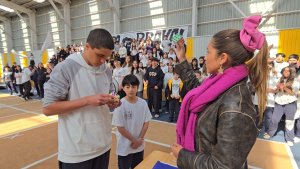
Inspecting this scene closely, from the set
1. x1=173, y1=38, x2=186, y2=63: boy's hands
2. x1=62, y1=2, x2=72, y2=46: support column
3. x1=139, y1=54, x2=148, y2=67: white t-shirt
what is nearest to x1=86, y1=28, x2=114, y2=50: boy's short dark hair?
x1=173, y1=38, x2=186, y2=63: boy's hands

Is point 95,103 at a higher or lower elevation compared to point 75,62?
lower

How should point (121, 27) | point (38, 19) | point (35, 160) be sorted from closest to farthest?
1. point (35, 160)
2. point (121, 27)
3. point (38, 19)

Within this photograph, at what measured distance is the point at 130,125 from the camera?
250 cm

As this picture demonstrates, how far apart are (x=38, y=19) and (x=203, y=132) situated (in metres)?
23.9

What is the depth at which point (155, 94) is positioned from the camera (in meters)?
6.66

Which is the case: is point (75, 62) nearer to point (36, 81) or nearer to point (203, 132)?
point (203, 132)

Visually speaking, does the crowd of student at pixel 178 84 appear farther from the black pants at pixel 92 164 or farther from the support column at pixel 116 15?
the support column at pixel 116 15

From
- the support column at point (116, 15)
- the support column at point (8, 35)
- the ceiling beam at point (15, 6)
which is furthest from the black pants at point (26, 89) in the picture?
the support column at point (8, 35)

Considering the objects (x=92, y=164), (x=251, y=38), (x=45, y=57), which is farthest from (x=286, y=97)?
(x=45, y=57)

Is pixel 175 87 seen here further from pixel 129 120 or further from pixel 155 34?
pixel 155 34

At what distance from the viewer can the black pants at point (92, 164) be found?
1561 mm

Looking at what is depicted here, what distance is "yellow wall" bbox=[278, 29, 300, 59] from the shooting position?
27.5 ft

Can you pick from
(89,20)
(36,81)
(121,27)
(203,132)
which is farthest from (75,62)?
(89,20)

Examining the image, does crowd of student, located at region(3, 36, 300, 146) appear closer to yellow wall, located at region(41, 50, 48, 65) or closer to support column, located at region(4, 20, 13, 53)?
yellow wall, located at region(41, 50, 48, 65)
